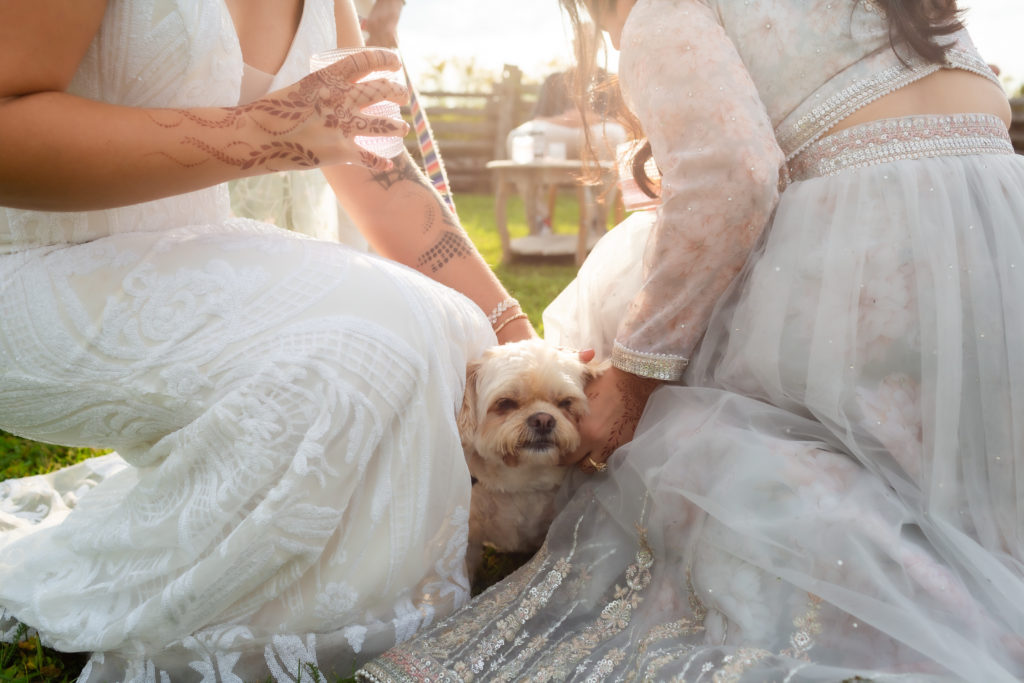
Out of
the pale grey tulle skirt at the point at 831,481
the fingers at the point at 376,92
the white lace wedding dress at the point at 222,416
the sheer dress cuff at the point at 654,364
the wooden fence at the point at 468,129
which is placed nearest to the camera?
the pale grey tulle skirt at the point at 831,481

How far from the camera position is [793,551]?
136cm

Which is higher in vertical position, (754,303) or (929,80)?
(929,80)

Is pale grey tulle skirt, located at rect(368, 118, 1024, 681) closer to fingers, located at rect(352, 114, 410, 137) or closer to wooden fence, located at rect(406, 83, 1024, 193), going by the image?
fingers, located at rect(352, 114, 410, 137)

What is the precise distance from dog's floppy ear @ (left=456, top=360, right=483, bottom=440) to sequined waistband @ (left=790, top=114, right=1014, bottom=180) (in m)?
0.87

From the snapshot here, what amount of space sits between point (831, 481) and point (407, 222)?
1219 millimetres

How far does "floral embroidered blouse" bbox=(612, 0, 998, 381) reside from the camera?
1536 millimetres

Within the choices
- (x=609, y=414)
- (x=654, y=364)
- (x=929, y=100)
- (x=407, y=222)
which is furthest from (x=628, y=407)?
(x=929, y=100)

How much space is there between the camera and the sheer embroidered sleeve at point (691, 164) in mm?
1529

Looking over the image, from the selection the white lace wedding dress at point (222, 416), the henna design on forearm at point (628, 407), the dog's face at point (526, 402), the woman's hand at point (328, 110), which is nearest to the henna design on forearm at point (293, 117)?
the woman's hand at point (328, 110)

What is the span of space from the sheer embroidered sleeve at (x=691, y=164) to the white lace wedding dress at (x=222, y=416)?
0.46 metres

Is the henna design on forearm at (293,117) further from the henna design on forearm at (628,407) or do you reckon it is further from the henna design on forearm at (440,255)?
the henna design on forearm at (628,407)

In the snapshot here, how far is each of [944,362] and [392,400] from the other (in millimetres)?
962

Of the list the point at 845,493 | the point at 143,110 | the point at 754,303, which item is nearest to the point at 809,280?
the point at 754,303

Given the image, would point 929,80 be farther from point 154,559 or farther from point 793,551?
point 154,559
